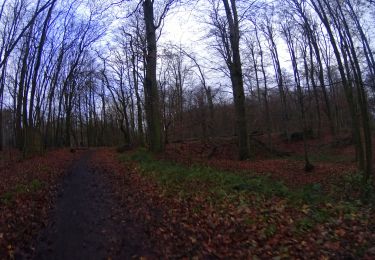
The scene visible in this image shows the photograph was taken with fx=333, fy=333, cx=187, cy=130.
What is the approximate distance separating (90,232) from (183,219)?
1.97m

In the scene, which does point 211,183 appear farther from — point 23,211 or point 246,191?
point 23,211

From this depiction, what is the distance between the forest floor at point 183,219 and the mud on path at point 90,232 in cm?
2

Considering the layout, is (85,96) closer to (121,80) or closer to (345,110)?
(121,80)

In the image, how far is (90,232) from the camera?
6754 mm

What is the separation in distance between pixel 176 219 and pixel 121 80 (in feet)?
112

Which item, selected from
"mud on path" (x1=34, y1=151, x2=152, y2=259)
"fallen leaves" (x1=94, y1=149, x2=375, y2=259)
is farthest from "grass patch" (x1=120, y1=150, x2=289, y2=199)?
"mud on path" (x1=34, y1=151, x2=152, y2=259)

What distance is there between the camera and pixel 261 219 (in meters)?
7.03

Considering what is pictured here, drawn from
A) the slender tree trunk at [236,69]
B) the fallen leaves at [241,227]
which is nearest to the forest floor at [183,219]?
the fallen leaves at [241,227]

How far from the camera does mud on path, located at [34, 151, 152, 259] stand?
582cm

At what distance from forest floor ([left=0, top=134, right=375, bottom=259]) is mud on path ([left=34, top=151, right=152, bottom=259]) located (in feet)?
0.06

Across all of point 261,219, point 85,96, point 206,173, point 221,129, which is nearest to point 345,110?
point 221,129

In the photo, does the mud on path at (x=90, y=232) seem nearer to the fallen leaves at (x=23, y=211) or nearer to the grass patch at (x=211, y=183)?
the fallen leaves at (x=23, y=211)

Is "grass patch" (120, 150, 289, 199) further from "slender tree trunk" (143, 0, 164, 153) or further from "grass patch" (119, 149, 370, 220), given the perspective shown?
"slender tree trunk" (143, 0, 164, 153)

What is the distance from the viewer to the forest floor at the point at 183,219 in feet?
19.0
